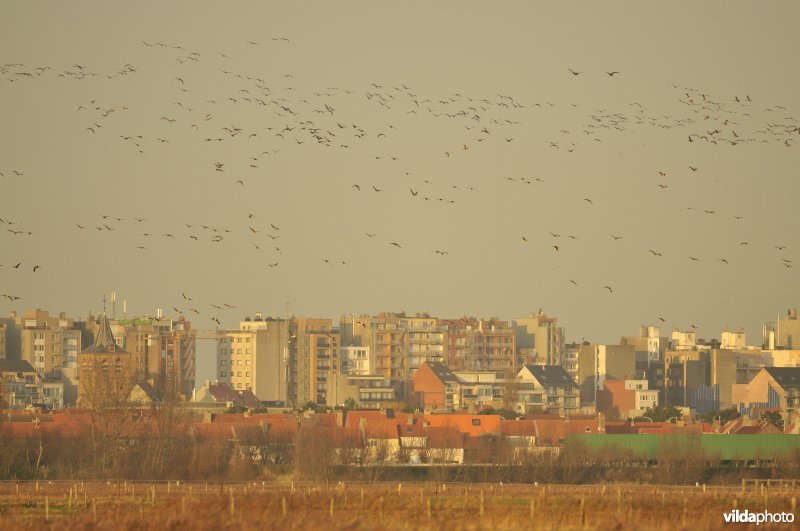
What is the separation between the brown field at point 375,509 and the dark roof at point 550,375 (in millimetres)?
102596

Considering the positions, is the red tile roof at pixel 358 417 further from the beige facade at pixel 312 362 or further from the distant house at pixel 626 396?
the beige facade at pixel 312 362

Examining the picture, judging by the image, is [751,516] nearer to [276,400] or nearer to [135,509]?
[135,509]

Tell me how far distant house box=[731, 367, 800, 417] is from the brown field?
94.2 m

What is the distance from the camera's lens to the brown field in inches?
1860

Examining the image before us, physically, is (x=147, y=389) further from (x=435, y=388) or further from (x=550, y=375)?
(x=550, y=375)

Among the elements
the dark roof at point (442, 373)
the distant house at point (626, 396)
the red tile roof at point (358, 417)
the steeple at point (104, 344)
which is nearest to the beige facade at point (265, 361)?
the dark roof at point (442, 373)

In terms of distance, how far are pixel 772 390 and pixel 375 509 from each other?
375 ft

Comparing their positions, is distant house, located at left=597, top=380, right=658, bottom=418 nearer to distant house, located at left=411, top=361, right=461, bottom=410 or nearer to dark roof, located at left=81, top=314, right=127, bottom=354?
distant house, located at left=411, top=361, right=461, bottom=410

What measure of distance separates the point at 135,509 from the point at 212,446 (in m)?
33.8

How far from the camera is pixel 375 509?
179 ft

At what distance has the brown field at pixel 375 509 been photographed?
Result: 4725 centimetres

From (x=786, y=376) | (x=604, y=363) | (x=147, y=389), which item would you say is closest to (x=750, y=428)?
(x=147, y=389)

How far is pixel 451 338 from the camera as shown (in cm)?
19962

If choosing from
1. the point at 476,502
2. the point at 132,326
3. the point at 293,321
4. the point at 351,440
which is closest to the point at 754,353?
the point at 293,321
